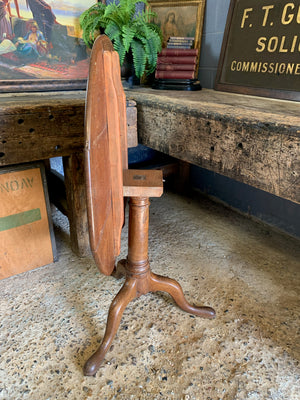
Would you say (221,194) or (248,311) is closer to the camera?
(248,311)

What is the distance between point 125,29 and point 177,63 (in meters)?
0.39

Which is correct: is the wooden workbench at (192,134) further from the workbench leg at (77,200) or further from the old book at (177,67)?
the old book at (177,67)

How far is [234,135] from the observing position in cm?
120

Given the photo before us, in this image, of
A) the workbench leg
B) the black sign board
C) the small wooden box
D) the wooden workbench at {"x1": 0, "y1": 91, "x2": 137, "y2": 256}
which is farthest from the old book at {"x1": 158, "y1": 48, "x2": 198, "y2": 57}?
the small wooden box

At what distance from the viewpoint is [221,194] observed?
2.72m

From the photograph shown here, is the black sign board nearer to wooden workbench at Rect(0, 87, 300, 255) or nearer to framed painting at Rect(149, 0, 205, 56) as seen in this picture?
wooden workbench at Rect(0, 87, 300, 255)

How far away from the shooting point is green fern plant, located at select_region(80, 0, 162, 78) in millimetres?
1771

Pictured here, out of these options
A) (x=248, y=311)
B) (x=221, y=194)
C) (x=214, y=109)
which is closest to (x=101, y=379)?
(x=248, y=311)

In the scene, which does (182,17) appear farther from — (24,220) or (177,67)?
Result: (24,220)

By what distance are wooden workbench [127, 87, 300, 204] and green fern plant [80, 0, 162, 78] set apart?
1.28ft

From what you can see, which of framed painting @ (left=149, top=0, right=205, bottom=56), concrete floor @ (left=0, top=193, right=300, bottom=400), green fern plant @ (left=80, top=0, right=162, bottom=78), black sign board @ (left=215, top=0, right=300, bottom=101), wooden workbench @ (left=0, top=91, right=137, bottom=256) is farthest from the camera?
framed painting @ (left=149, top=0, right=205, bottom=56)

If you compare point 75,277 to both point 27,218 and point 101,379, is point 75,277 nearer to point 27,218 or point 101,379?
point 27,218

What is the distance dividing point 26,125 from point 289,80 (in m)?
1.37

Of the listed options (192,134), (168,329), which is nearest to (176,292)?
(168,329)
